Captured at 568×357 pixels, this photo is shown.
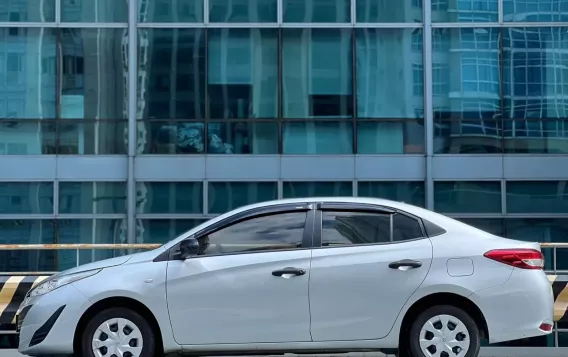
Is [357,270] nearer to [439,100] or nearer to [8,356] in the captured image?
[8,356]

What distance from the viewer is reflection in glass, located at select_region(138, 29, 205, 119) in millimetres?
18484

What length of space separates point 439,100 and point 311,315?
37.3 feet

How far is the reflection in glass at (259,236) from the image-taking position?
8.12 meters

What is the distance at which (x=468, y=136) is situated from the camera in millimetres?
18594

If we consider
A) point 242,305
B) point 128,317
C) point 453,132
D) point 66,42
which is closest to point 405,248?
point 242,305

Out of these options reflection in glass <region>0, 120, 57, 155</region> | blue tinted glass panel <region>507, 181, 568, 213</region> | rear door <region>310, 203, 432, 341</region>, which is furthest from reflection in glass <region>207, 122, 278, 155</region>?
rear door <region>310, 203, 432, 341</region>

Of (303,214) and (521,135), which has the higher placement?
(521,135)

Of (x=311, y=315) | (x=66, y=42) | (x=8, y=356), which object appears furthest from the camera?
(x=66, y=42)

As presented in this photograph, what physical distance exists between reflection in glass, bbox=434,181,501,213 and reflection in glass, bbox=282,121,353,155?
6.65 feet

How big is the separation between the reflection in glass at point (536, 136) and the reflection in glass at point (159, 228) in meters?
6.42

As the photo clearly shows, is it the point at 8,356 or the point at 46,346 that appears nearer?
the point at 46,346

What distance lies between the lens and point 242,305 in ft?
26.0

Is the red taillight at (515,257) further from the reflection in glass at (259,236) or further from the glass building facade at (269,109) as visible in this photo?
the glass building facade at (269,109)

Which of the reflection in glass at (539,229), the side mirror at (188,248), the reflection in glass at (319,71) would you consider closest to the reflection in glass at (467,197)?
the reflection in glass at (539,229)
